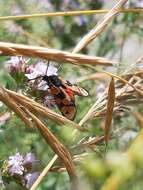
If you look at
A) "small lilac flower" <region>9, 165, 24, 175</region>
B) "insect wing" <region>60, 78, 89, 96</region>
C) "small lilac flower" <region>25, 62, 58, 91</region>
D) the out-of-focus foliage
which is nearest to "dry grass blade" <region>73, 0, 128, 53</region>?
the out-of-focus foliage

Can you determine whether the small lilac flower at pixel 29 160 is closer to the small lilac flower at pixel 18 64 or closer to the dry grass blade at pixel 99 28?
the small lilac flower at pixel 18 64

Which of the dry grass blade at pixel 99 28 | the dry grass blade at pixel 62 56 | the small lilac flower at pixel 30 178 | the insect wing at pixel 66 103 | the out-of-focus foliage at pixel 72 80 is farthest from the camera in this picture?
the small lilac flower at pixel 30 178

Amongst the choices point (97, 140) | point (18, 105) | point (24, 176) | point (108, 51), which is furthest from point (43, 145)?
point (108, 51)

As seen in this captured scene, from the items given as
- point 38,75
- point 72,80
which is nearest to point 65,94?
point 38,75

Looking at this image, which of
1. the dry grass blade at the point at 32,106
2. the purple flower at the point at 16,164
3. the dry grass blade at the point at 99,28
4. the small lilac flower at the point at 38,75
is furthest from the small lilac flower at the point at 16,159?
the dry grass blade at the point at 32,106

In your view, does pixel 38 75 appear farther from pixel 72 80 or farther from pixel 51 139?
pixel 72 80

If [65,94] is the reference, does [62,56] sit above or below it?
above
